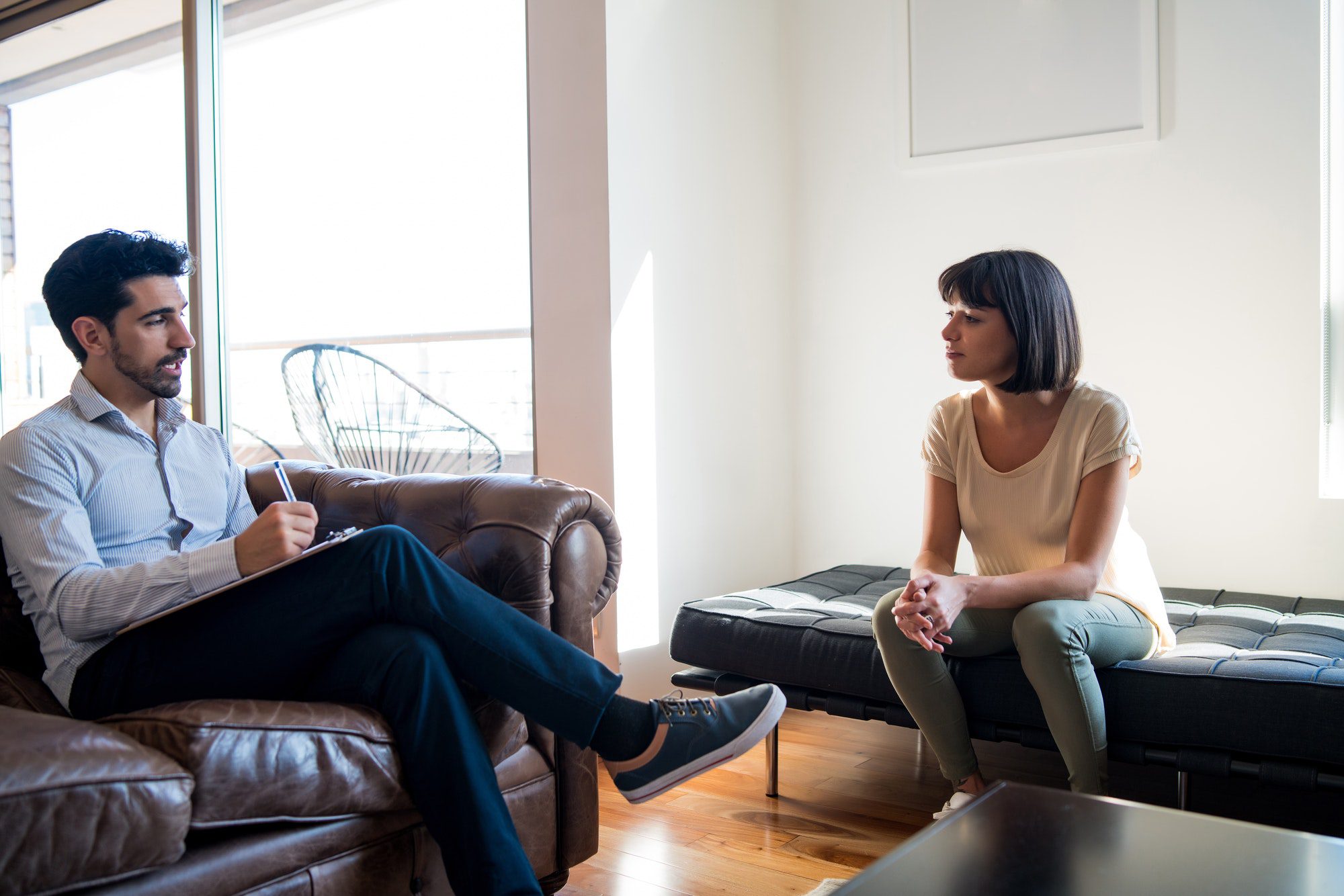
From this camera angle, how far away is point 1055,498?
1.94 m

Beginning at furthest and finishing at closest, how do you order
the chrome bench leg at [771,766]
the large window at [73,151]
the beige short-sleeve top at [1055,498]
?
1. the large window at [73,151]
2. the chrome bench leg at [771,766]
3. the beige short-sleeve top at [1055,498]

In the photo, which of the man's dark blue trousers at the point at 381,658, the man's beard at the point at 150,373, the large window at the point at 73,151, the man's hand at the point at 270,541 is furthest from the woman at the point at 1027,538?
the large window at the point at 73,151

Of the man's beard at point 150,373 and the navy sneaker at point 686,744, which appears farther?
the man's beard at point 150,373

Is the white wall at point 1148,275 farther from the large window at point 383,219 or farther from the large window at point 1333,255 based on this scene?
the large window at point 383,219

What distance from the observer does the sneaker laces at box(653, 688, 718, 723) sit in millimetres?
1618

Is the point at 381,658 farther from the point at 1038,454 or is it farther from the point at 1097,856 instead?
the point at 1038,454

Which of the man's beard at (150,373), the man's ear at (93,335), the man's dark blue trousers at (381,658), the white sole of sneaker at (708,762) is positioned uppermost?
the man's ear at (93,335)

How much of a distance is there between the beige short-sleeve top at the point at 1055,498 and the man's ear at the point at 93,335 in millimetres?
1616

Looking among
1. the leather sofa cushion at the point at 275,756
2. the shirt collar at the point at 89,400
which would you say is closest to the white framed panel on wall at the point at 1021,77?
the shirt collar at the point at 89,400

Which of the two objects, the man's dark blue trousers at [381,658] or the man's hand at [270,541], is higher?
the man's hand at [270,541]

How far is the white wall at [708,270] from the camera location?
281 centimetres

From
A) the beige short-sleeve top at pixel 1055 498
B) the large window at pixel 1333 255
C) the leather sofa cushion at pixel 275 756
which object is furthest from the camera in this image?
the large window at pixel 1333 255

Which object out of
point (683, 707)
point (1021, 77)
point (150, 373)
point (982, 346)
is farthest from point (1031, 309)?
point (150, 373)

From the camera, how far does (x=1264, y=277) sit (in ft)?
9.07
